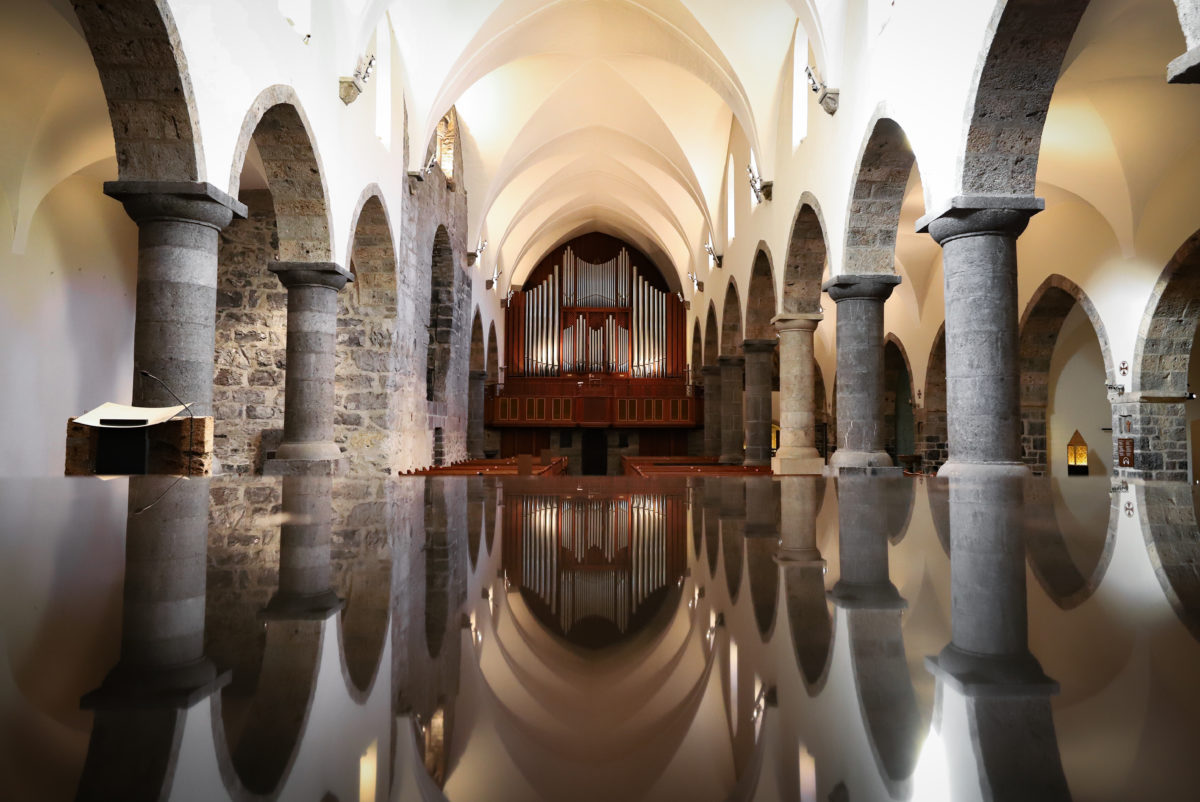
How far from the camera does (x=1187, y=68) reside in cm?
328

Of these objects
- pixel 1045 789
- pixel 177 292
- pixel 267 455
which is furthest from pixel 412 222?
pixel 1045 789

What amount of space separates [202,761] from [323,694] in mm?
209

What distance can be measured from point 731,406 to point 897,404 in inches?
247

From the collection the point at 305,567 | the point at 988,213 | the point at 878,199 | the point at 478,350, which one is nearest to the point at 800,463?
the point at 878,199

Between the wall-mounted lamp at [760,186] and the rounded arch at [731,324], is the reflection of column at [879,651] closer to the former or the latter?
the wall-mounted lamp at [760,186]

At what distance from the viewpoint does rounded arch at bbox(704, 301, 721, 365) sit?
19.5m

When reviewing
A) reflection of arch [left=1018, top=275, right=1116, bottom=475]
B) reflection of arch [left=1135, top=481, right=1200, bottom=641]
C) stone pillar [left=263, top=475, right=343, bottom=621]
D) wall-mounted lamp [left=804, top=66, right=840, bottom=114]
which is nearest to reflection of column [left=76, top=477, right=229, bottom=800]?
stone pillar [left=263, top=475, right=343, bottom=621]

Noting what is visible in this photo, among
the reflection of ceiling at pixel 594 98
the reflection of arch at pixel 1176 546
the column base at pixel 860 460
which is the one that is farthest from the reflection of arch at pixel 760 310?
the reflection of arch at pixel 1176 546

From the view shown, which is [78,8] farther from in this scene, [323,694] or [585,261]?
[585,261]

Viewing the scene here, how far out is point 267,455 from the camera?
437 inches

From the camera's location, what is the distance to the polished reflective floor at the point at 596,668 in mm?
659

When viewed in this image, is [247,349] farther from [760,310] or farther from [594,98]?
[594,98]

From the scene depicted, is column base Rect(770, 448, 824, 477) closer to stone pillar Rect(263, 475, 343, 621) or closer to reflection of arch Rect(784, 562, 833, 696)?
stone pillar Rect(263, 475, 343, 621)

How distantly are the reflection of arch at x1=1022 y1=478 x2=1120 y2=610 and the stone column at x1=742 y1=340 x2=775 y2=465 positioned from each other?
11453 millimetres
